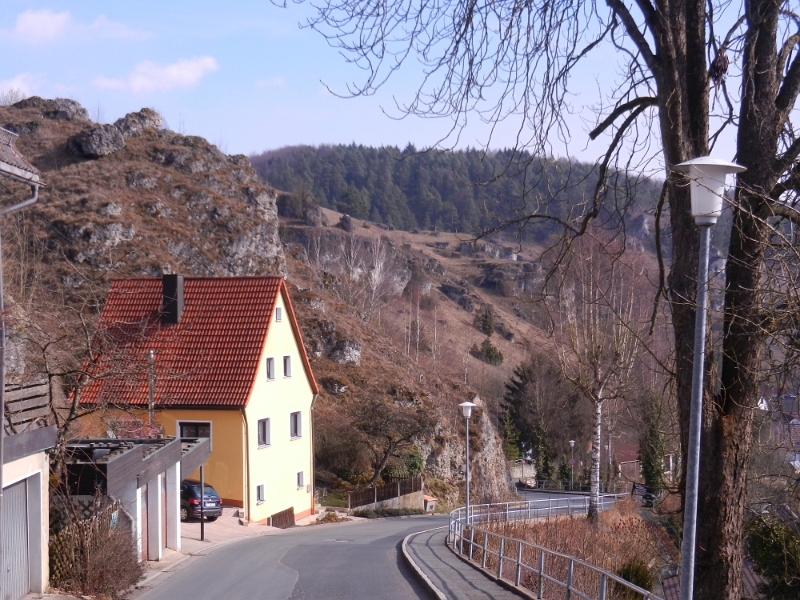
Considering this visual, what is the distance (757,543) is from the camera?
9359 mm

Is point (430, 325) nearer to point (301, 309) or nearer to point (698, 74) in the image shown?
point (301, 309)

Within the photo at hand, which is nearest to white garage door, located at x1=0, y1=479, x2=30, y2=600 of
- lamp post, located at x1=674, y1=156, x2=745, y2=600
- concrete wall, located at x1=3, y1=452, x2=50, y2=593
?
concrete wall, located at x1=3, y1=452, x2=50, y2=593

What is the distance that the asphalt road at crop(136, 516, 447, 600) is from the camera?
41.8 feet

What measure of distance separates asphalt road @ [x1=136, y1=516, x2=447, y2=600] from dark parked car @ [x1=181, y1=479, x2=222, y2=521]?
2347 mm

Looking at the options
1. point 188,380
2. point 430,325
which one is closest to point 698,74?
point 188,380

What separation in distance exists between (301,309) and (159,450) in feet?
124

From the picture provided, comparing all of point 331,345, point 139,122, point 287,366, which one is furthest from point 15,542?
point 139,122

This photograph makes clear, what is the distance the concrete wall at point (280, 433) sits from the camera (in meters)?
27.2

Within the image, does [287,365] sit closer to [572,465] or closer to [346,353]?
[346,353]

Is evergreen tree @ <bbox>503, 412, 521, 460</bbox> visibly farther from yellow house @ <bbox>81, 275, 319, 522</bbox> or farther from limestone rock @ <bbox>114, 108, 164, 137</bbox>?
limestone rock @ <bbox>114, 108, 164, 137</bbox>

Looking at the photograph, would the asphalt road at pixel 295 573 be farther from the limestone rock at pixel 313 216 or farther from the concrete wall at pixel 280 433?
the limestone rock at pixel 313 216

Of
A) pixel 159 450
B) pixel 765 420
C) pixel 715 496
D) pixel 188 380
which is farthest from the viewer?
pixel 188 380

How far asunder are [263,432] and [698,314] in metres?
24.5

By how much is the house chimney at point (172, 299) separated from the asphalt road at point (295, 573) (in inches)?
415
